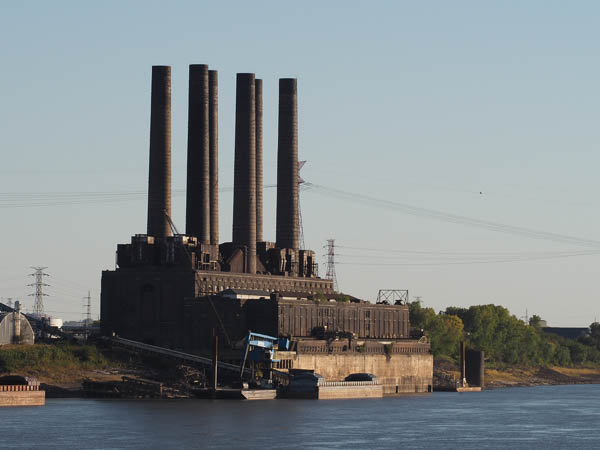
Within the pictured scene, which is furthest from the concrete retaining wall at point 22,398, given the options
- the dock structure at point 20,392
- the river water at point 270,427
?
the river water at point 270,427

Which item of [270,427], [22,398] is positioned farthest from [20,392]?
[270,427]

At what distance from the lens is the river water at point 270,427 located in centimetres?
14262

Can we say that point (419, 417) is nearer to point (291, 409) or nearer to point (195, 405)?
point (291, 409)

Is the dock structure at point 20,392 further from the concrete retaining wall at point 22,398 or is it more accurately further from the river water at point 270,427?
the river water at point 270,427

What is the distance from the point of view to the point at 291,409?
187000 millimetres

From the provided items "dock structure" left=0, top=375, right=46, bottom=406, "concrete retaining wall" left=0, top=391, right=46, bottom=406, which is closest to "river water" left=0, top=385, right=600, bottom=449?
"concrete retaining wall" left=0, top=391, right=46, bottom=406

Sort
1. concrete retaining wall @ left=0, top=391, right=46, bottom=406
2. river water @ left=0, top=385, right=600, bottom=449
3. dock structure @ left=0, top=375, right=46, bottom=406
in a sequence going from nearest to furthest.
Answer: river water @ left=0, top=385, right=600, bottom=449, concrete retaining wall @ left=0, top=391, right=46, bottom=406, dock structure @ left=0, top=375, right=46, bottom=406

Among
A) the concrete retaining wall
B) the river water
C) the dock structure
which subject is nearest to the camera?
the river water

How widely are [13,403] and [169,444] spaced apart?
4635cm

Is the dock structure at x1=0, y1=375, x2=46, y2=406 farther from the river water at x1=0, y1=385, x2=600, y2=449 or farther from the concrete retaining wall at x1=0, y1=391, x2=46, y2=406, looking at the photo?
the river water at x1=0, y1=385, x2=600, y2=449

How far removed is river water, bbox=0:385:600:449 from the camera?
142625mm

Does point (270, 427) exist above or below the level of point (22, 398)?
below

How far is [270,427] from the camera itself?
519ft

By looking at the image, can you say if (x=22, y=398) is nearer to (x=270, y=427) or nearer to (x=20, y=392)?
(x=20, y=392)
